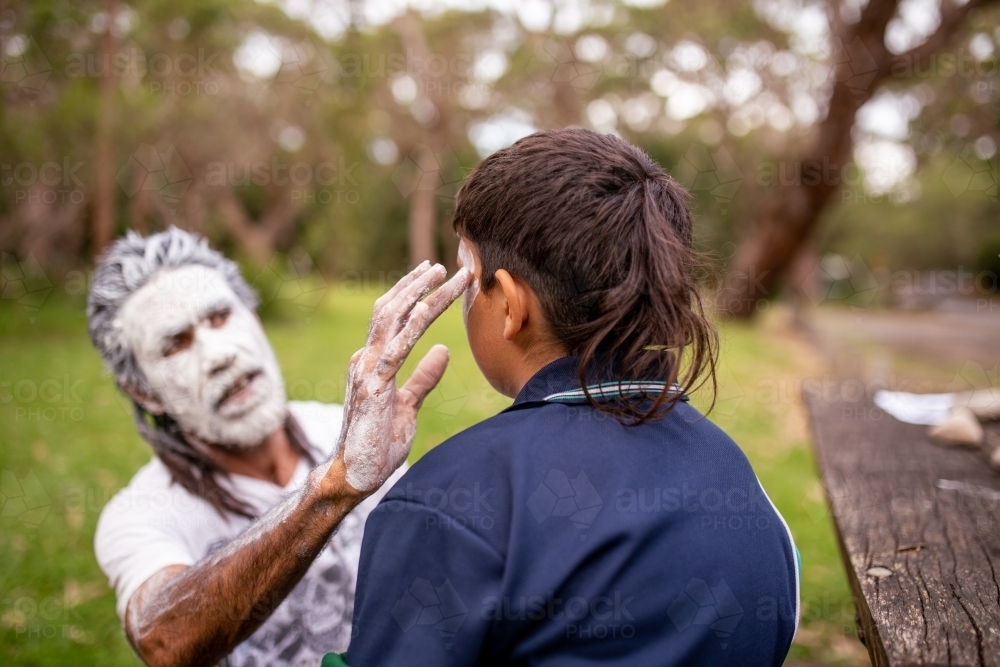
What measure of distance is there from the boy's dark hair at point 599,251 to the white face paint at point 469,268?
0.13 ft

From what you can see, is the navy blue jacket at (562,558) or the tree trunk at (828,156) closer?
the navy blue jacket at (562,558)

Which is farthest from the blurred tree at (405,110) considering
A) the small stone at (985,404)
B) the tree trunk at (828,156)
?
the small stone at (985,404)

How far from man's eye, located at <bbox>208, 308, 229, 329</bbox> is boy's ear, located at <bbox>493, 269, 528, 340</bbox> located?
1101 millimetres

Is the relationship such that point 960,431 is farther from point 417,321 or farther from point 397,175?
point 397,175

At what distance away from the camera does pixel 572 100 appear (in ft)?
63.4

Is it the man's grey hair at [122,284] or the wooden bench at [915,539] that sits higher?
the man's grey hair at [122,284]

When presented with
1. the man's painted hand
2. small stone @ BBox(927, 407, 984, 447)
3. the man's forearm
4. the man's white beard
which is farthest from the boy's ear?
small stone @ BBox(927, 407, 984, 447)

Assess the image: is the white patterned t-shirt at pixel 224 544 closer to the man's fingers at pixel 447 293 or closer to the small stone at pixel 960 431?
the man's fingers at pixel 447 293

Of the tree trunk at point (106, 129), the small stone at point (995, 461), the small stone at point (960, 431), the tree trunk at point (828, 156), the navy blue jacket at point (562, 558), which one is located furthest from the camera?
the tree trunk at point (828, 156)

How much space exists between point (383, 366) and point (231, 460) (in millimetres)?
945

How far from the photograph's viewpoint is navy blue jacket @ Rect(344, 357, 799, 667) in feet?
3.53

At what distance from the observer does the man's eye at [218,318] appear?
207cm

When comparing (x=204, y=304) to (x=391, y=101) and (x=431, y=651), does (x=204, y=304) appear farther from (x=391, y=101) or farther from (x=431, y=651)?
(x=391, y=101)

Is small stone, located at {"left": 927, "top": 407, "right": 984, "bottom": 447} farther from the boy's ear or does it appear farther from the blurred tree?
the blurred tree
